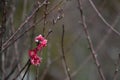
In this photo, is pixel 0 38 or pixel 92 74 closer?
pixel 0 38

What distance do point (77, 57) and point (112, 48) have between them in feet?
2.89

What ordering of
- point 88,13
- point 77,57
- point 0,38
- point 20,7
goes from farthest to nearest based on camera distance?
1. point 77,57
2. point 20,7
3. point 88,13
4. point 0,38

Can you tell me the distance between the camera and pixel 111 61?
6652mm

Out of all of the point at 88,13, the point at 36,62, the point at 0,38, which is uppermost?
the point at 88,13

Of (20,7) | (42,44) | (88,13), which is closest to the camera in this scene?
(42,44)

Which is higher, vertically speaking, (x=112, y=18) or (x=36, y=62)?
(x=112, y=18)

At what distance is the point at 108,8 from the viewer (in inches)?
279

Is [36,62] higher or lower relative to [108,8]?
lower

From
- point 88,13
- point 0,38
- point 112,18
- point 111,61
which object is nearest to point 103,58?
point 111,61

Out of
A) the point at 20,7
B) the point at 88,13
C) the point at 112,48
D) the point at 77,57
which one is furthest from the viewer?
the point at 77,57

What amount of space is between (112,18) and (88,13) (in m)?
1.18

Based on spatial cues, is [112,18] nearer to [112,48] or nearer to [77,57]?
[112,48]

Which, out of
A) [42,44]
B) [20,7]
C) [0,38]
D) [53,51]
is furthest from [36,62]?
[53,51]

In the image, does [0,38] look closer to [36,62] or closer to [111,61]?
[36,62]
